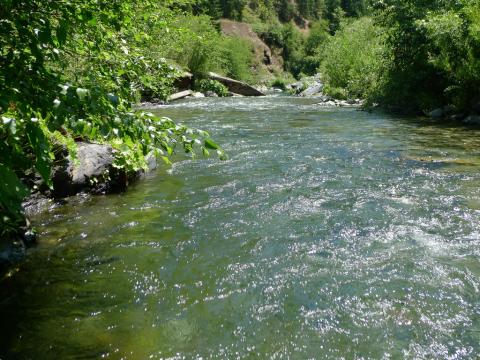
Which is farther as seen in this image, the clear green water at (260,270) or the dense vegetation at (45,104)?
the clear green water at (260,270)

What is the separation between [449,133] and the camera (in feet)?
43.3

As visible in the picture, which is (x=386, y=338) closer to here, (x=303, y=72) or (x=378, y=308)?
(x=378, y=308)

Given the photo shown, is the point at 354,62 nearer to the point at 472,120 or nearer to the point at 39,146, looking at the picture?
the point at 472,120

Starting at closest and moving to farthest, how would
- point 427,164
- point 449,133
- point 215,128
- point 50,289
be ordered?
point 50,289 → point 427,164 → point 449,133 → point 215,128

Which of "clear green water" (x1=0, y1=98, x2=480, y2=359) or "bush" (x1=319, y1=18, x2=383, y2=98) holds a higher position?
"bush" (x1=319, y1=18, x2=383, y2=98)

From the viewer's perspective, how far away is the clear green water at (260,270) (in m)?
3.81

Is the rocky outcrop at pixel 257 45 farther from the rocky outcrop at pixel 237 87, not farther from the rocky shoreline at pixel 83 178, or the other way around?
the rocky shoreline at pixel 83 178

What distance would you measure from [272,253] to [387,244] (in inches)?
56.2

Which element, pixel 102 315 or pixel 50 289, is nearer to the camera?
pixel 102 315

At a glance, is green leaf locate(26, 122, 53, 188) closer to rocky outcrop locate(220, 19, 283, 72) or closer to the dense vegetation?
the dense vegetation

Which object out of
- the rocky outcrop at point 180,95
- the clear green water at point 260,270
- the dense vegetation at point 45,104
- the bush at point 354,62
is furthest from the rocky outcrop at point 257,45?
the dense vegetation at point 45,104

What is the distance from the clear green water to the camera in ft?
12.5

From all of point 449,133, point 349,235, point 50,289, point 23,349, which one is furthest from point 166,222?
point 449,133

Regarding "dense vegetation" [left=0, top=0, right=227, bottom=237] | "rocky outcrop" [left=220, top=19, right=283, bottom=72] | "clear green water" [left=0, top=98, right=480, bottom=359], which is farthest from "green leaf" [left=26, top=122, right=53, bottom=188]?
"rocky outcrop" [left=220, top=19, right=283, bottom=72]
